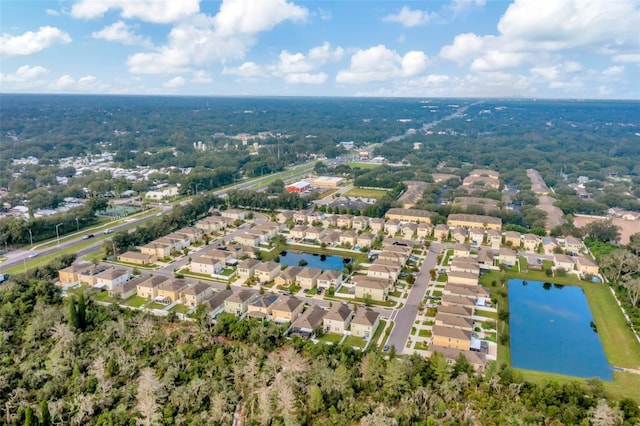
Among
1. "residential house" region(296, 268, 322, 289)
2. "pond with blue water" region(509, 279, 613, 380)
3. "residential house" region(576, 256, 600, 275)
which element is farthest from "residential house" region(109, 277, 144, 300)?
"residential house" region(576, 256, 600, 275)

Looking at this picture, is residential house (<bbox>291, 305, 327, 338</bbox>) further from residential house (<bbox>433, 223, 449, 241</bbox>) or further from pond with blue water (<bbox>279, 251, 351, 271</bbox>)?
residential house (<bbox>433, 223, 449, 241</bbox>)

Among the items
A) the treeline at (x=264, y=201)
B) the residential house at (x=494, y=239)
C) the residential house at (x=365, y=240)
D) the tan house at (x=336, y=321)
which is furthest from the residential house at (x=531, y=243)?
the treeline at (x=264, y=201)

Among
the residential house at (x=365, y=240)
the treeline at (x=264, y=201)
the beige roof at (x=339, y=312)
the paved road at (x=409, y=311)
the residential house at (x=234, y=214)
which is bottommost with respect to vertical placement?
the paved road at (x=409, y=311)

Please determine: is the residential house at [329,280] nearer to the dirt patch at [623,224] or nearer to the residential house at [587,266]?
the residential house at [587,266]

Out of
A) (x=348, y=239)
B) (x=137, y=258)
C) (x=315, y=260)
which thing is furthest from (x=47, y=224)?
(x=348, y=239)

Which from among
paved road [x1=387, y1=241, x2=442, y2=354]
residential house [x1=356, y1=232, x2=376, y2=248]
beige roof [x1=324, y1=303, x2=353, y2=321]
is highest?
residential house [x1=356, y1=232, x2=376, y2=248]
